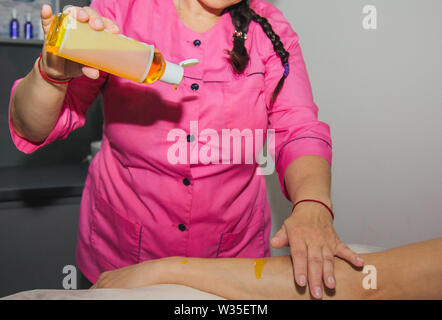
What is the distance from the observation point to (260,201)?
3.57 feet

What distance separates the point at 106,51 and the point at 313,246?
0.48 metres

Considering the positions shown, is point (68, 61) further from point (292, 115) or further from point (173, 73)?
point (292, 115)

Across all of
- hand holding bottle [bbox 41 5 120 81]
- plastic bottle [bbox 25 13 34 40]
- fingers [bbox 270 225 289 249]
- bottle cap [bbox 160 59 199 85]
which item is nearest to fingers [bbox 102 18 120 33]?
hand holding bottle [bbox 41 5 120 81]

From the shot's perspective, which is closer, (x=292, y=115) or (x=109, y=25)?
(x=109, y=25)

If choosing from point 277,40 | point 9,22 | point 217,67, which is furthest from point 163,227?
point 9,22

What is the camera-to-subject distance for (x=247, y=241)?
41.4 inches

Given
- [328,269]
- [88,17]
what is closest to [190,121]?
[88,17]

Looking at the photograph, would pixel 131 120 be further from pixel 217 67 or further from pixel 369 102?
pixel 369 102

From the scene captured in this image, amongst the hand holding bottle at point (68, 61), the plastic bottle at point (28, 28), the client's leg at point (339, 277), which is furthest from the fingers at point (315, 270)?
the plastic bottle at point (28, 28)

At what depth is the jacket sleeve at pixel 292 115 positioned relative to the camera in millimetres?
848

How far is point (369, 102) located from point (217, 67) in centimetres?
57

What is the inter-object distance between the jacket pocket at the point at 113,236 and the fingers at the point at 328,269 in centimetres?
49

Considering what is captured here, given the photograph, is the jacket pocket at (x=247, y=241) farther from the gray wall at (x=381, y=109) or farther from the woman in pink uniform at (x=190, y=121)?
the gray wall at (x=381, y=109)

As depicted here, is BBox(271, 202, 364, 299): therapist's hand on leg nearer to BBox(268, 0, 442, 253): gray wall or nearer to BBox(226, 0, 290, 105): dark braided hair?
BBox(226, 0, 290, 105): dark braided hair
